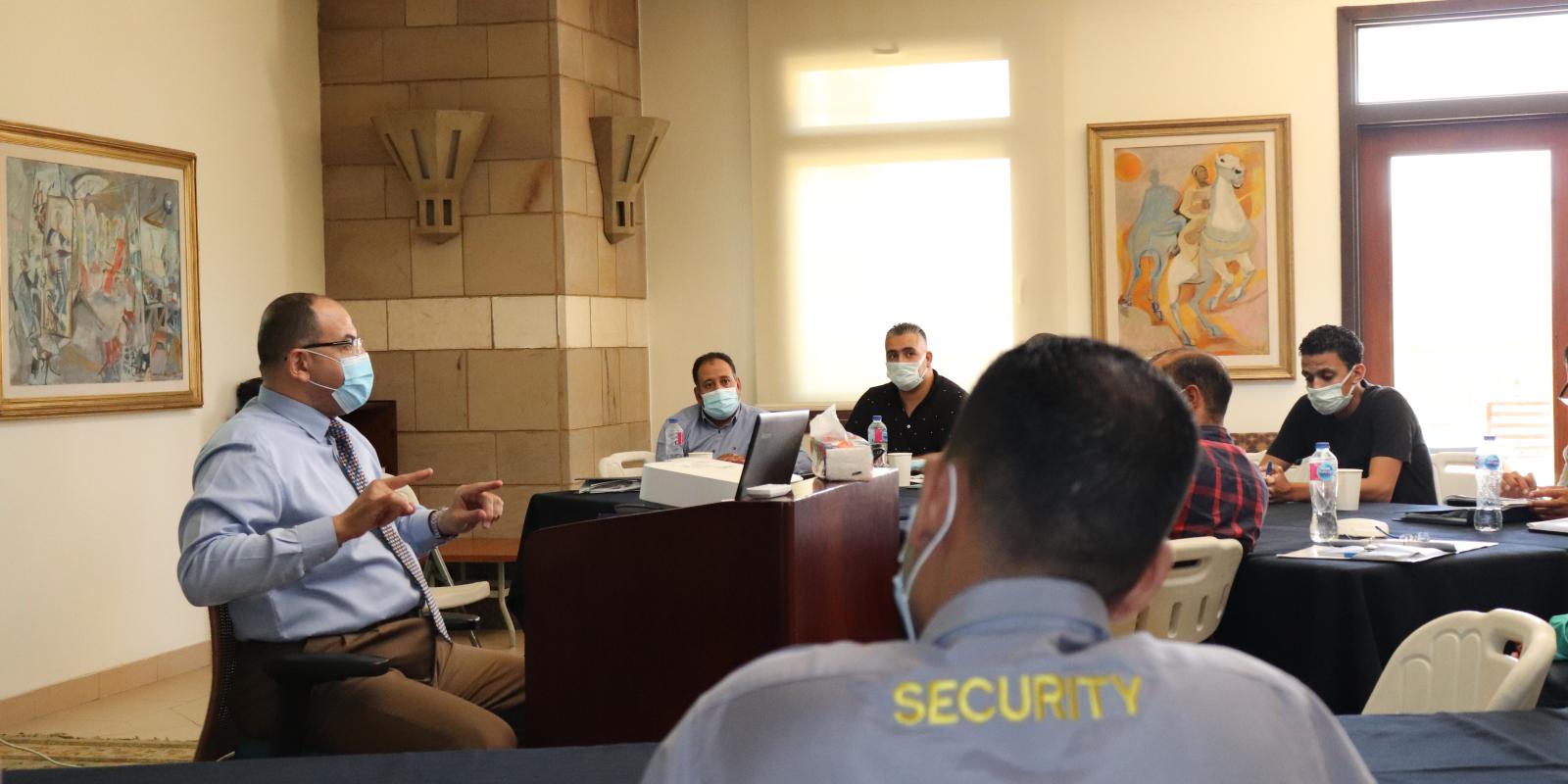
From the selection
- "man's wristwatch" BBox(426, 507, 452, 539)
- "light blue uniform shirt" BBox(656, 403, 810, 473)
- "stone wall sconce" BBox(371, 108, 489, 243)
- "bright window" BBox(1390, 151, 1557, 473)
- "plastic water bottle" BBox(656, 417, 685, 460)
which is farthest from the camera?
"bright window" BBox(1390, 151, 1557, 473)

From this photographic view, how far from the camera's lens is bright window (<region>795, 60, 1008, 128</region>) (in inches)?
286

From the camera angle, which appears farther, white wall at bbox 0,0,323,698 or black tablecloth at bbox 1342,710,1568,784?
white wall at bbox 0,0,323,698

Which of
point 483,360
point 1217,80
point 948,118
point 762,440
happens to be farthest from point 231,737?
point 1217,80

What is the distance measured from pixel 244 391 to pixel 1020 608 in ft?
19.0

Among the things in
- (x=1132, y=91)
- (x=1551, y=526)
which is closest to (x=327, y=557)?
(x=1551, y=526)

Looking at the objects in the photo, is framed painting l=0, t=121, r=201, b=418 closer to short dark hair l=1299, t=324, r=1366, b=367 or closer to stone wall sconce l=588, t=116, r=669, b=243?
stone wall sconce l=588, t=116, r=669, b=243

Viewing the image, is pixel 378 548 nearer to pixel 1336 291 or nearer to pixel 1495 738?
pixel 1495 738

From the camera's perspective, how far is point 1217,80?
7129 millimetres

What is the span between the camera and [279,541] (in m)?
2.74

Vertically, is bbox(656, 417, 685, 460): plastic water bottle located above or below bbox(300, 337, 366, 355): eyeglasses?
below

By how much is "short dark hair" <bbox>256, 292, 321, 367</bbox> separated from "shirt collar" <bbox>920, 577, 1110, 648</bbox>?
2.49 m

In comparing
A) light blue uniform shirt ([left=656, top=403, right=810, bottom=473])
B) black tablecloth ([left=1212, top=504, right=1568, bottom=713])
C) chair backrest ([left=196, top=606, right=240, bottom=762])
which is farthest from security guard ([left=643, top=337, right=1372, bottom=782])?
light blue uniform shirt ([left=656, top=403, right=810, bottom=473])

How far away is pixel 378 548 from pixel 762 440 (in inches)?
35.7

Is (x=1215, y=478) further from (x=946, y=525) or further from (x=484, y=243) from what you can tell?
(x=484, y=243)
